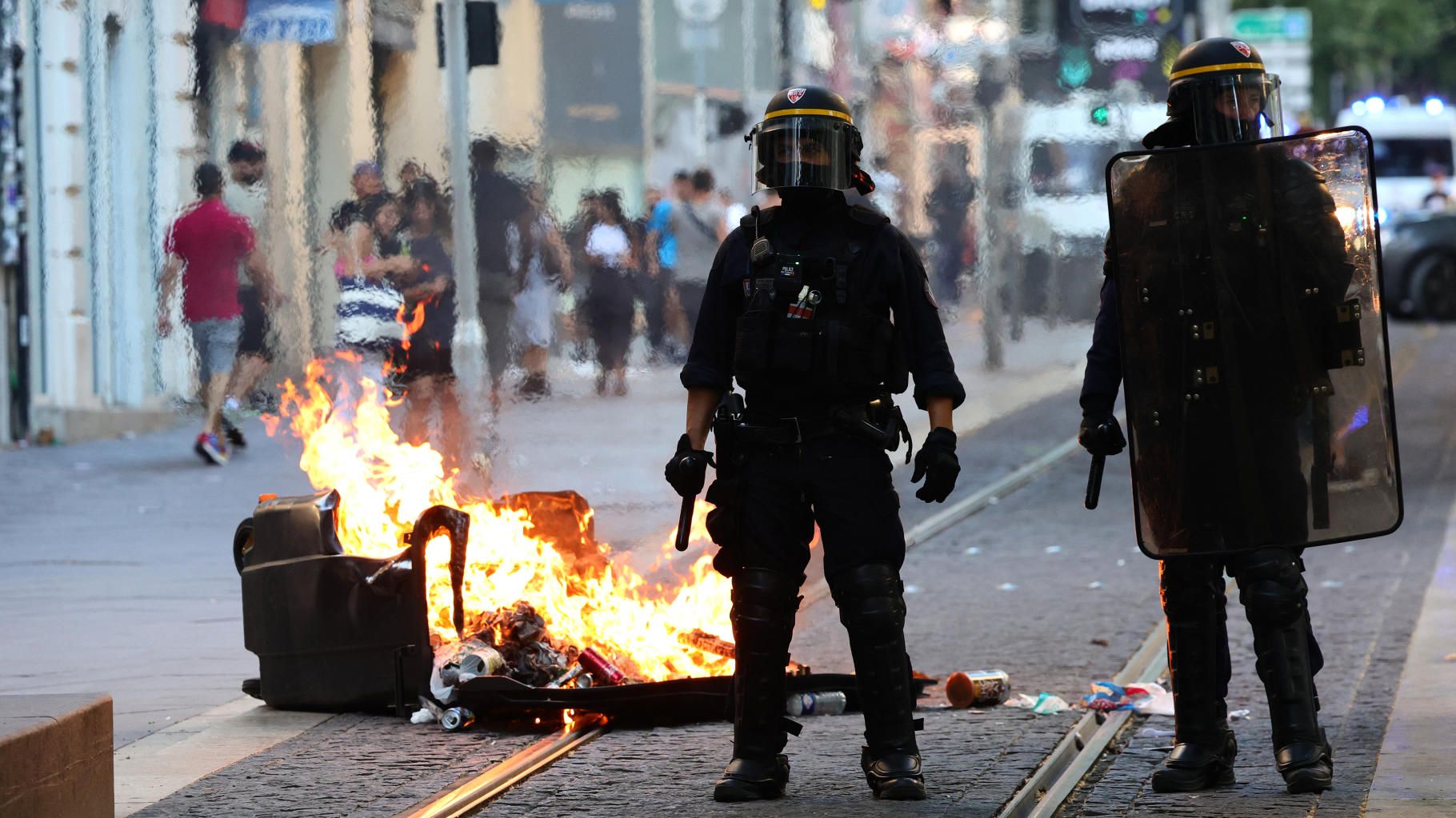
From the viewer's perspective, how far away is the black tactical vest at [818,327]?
17.4 feet

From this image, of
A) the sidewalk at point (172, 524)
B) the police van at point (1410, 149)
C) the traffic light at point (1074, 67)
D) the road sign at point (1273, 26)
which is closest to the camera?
the sidewalk at point (172, 524)

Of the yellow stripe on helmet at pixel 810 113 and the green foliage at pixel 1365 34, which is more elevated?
the green foliage at pixel 1365 34

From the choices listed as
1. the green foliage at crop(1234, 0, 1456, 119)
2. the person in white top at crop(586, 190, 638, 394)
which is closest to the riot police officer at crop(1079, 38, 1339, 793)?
the person in white top at crop(586, 190, 638, 394)

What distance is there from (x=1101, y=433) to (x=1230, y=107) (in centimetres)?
83

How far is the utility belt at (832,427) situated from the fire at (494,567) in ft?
4.75

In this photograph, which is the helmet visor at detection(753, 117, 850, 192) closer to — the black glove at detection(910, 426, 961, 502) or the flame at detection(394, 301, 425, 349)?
the black glove at detection(910, 426, 961, 502)

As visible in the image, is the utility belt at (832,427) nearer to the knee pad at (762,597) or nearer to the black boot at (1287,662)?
the knee pad at (762,597)

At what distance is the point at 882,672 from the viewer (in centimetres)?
533

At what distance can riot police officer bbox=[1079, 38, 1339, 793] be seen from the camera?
205 inches

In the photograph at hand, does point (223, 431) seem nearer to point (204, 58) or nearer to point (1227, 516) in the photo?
point (204, 58)

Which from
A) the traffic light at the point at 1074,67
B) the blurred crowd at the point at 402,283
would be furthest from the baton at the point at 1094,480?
the traffic light at the point at 1074,67

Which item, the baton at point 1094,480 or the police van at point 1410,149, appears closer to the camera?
the baton at point 1094,480

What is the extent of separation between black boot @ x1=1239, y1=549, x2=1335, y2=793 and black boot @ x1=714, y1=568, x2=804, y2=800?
43.6 inches

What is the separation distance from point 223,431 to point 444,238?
2816 millimetres
